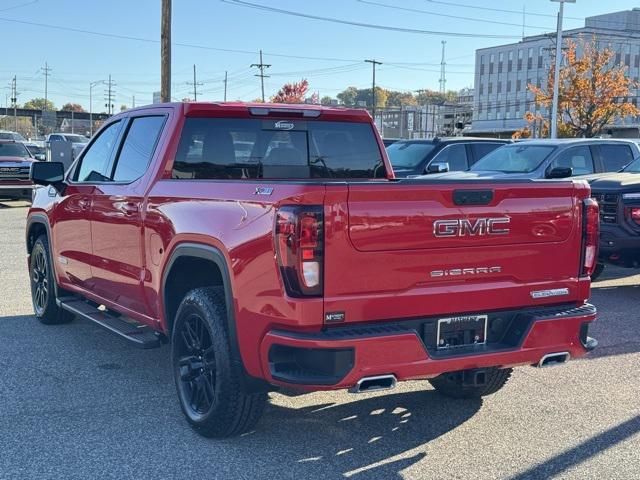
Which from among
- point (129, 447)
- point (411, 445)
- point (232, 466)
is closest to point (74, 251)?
point (129, 447)

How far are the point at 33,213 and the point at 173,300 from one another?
10.4ft

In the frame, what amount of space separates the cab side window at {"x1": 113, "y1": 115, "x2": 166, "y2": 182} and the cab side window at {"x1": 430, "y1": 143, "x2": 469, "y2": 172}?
969 centimetres

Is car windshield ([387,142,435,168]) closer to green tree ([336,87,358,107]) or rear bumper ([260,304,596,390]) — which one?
rear bumper ([260,304,596,390])

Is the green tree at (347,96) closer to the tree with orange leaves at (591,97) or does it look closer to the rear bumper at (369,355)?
the tree with orange leaves at (591,97)

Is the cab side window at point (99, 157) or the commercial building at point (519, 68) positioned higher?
the commercial building at point (519, 68)

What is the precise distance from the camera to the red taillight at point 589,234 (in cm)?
441

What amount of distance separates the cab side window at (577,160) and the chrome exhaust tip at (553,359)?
805cm

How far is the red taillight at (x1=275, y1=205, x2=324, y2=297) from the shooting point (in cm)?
360

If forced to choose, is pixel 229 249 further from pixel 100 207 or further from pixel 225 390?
pixel 100 207

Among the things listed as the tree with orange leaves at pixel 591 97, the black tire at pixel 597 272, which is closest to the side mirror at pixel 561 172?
the black tire at pixel 597 272

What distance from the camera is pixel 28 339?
22.0ft

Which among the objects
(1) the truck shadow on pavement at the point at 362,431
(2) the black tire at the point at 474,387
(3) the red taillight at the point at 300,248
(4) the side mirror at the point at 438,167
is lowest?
(1) the truck shadow on pavement at the point at 362,431

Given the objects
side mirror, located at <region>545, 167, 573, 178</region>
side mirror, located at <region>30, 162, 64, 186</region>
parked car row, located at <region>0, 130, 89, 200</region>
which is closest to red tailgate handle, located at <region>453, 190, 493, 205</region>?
side mirror, located at <region>30, 162, 64, 186</region>

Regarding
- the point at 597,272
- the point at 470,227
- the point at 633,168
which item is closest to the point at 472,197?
the point at 470,227
